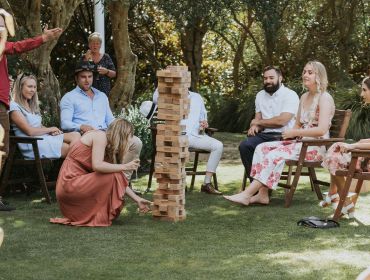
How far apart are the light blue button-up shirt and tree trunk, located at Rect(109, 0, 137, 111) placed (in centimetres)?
262

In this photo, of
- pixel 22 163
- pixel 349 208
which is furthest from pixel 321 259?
pixel 22 163

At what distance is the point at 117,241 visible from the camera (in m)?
5.46

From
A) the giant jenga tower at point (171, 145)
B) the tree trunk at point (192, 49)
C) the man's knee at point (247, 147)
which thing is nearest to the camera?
the giant jenga tower at point (171, 145)

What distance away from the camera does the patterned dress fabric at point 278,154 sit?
715 centimetres

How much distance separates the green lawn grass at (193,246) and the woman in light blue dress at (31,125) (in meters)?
0.57

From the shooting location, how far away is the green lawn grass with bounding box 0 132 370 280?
4516mm

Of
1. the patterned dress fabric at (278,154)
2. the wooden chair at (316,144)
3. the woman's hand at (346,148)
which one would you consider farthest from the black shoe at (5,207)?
the woman's hand at (346,148)

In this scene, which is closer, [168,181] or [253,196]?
[168,181]

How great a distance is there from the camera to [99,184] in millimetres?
6094

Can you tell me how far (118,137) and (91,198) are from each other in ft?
1.67

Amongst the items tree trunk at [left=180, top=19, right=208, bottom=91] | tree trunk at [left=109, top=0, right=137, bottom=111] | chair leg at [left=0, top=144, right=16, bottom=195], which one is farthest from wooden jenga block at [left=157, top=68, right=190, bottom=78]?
tree trunk at [left=180, top=19, right=208, bottom=91]

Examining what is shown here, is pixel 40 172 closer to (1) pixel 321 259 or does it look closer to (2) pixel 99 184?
(2) pixel 99 184

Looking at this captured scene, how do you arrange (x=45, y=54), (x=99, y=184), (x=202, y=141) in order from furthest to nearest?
(x=45, y=54) → (x=202, y=141) → (x=99, y=184)

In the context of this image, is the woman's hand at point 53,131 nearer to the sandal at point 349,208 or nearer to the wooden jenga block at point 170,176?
the wooden jenga block at point 170,176
